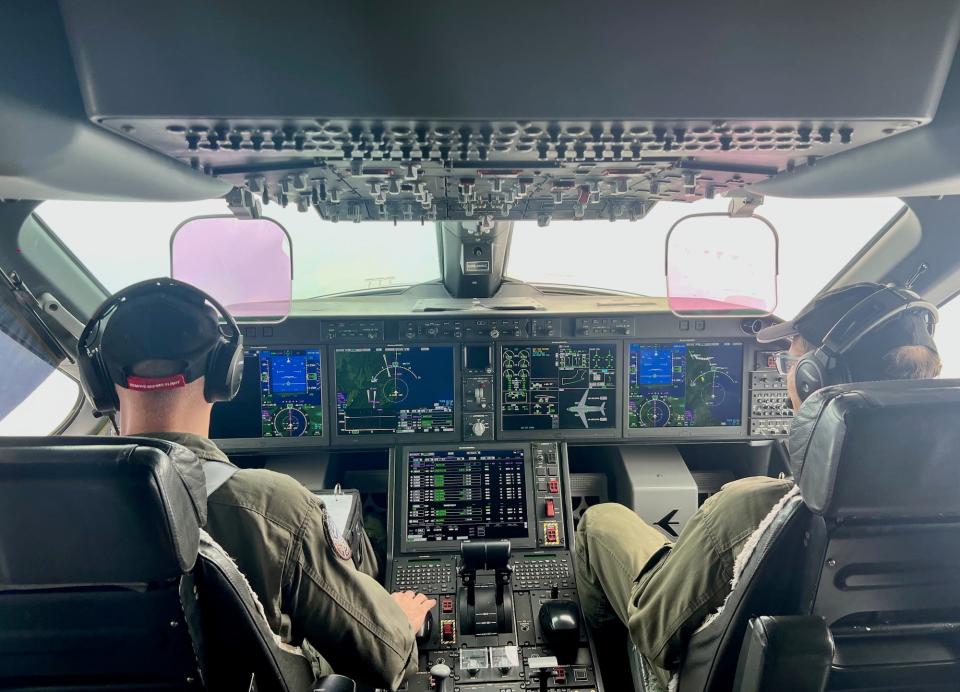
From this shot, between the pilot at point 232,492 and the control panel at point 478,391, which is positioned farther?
the control panel at point 478,391

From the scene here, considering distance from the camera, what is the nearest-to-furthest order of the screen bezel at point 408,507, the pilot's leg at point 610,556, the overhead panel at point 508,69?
the overhead panel at point 508,69 → the pilot's leg at point 610,556 → the screen bezel at point 408,507

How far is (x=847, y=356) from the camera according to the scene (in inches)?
53.7

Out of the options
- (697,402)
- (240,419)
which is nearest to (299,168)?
(240,419)

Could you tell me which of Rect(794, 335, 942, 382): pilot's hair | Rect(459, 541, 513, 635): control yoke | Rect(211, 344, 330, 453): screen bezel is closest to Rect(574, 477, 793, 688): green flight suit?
Rect(794, 335, 942, 382): pilot's hair

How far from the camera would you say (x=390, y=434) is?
2.53 m

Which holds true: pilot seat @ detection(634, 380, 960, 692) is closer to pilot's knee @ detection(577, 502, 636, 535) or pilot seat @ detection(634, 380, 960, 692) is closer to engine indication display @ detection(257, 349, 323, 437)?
pilot's knee @ detection(577, 502, 636, 535)

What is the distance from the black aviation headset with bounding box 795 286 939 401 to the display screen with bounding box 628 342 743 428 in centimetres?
112

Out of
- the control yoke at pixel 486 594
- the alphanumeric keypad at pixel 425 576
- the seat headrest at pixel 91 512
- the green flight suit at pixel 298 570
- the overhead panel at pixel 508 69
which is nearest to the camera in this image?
the overhead panel at pixel 508 69

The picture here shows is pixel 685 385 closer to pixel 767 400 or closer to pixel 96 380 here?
pixel 767 400

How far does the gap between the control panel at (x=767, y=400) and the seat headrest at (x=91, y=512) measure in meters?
2.27

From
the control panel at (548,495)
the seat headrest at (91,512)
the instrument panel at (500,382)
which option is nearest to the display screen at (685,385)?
the instrument panel at (500,382)

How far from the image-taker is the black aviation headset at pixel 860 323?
1.34 meters

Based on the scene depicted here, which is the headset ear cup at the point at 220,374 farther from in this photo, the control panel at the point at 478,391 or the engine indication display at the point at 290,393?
the control panel at the point at 478,391

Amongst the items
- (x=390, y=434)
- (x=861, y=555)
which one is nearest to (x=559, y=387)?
(x=390, y=434)
